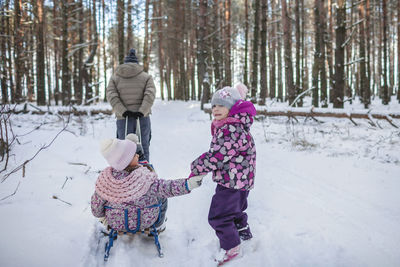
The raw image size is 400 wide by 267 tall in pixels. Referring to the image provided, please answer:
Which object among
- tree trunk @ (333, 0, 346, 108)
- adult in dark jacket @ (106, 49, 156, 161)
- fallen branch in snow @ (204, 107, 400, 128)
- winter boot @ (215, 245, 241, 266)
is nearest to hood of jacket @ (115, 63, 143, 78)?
adult in dark jacket @ (106, 49, 156, 161)

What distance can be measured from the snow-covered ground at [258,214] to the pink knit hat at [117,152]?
91cm

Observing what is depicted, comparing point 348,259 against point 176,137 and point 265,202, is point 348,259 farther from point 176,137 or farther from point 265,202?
point 176,137

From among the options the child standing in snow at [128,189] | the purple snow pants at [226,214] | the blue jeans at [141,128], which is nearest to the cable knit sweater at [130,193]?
the child standing in snow at [128,189]

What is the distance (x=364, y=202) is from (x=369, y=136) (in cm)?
378

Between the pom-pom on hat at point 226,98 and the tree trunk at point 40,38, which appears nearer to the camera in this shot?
the pom-pom on hat at point 226,98

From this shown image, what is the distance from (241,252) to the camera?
2334 millimetres

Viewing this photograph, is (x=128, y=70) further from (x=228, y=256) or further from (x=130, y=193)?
(x=228, y=256)

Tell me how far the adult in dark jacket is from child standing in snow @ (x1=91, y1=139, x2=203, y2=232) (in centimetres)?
169

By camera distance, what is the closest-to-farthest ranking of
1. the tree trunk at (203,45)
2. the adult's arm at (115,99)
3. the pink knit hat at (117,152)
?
the pink knit hat at (117,152), the adult's arm at (115,99), the tree trunk at (203,45)

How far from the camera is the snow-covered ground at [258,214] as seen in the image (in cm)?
219

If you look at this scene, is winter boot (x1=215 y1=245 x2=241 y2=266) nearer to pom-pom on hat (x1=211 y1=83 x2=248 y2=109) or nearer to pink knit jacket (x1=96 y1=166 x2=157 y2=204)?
pink knit jacket (x1=96 y1=166 x2=157 y2=204)

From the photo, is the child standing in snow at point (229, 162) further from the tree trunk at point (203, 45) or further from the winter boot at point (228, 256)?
the tree trunk at point (203, 45)

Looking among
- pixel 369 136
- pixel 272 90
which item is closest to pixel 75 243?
pixel 369 136

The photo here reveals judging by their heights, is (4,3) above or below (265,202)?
above
